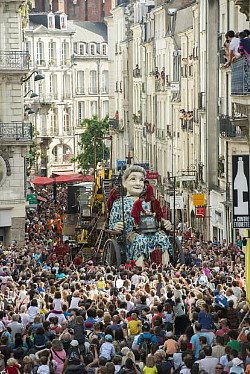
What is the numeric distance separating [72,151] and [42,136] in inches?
206

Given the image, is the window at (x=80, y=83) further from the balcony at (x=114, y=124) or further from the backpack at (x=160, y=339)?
the backpack at (x=160, y=339)

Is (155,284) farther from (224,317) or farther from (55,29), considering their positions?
(55,29)

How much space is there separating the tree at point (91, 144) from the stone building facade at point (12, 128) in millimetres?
45748

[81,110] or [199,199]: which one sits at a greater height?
[81,110]

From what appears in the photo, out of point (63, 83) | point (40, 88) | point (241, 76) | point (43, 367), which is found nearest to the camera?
point (43, 367)

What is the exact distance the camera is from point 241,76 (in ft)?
92.7

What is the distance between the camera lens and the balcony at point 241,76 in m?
27.8

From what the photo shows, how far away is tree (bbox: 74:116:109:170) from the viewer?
105 meters

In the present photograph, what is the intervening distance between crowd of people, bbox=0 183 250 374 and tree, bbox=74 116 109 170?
224 feet

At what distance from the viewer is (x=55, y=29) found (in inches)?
4715

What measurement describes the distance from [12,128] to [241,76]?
1110 inches

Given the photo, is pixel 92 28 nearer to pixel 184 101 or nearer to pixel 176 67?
pixel 176 67

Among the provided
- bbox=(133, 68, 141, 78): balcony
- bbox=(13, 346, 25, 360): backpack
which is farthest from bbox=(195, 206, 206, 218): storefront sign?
bbox=(13, 346, 25, 360): backpack

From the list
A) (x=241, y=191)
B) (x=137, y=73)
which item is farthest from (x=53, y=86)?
→ (x=241, y=191)
